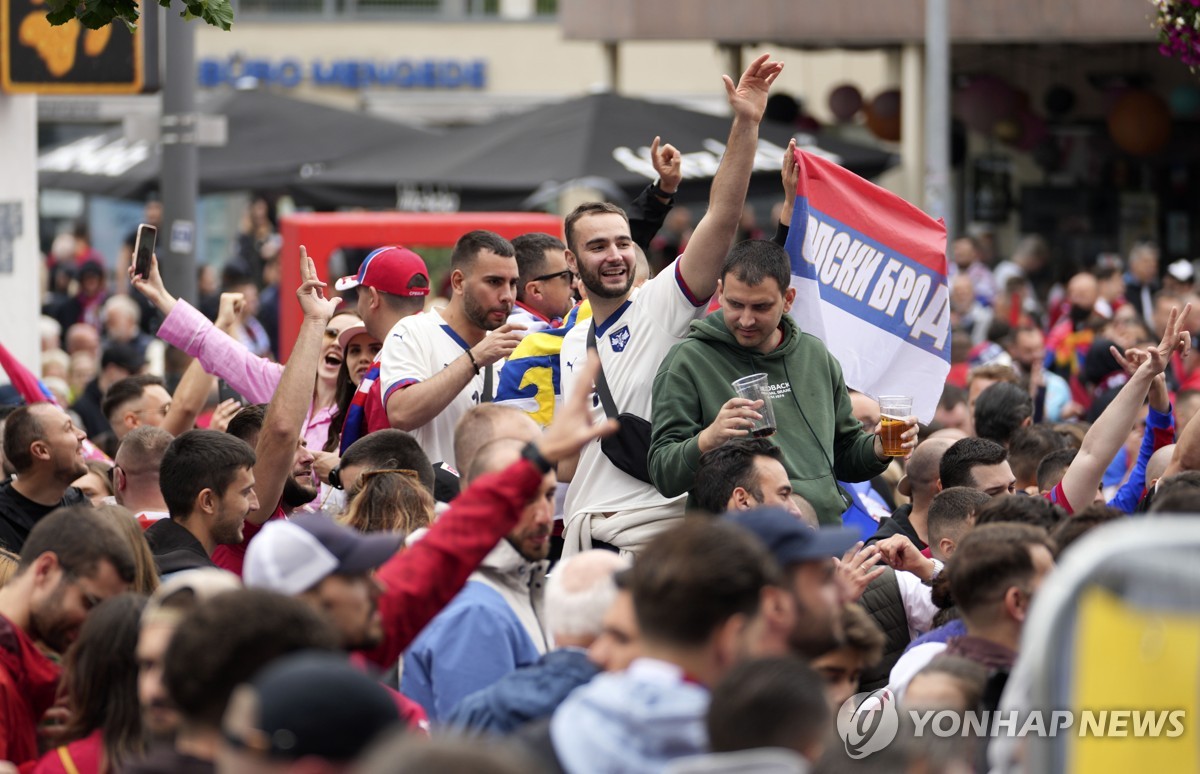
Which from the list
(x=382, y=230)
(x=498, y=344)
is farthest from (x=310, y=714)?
(x=382, y=230)

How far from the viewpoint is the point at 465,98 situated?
31.0m

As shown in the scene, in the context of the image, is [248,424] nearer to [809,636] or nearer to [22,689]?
[22,689]

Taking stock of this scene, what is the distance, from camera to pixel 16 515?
6.56 m

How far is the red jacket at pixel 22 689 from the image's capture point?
14.2 feet

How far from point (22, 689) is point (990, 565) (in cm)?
257

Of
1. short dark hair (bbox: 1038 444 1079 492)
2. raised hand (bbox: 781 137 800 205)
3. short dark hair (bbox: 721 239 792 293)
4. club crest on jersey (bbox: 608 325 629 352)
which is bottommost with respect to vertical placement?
short dark hair (bbox: 1038 444 1079 492)

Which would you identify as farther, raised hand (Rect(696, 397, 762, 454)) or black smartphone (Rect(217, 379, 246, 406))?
black smartphone (Rect(217, 379, 246, 406))

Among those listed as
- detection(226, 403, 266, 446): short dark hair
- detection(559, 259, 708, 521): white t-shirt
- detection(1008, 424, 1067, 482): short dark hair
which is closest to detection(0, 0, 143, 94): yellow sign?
detection(226, 403, 266, 446): short dark hair

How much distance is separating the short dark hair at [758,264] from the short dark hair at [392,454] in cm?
124

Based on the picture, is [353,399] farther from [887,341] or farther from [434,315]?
[887,341]

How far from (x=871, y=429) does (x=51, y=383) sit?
19.3 ft

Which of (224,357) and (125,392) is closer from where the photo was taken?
(224,357)

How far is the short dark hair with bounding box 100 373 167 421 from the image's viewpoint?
27.6ft

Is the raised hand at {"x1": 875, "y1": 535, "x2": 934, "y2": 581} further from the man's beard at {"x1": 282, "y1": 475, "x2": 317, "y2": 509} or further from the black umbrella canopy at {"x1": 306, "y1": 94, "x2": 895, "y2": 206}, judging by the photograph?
the black umbrella canopy at {"x1": 306, "y1": 94, "x2": 895, "y2": 206}
